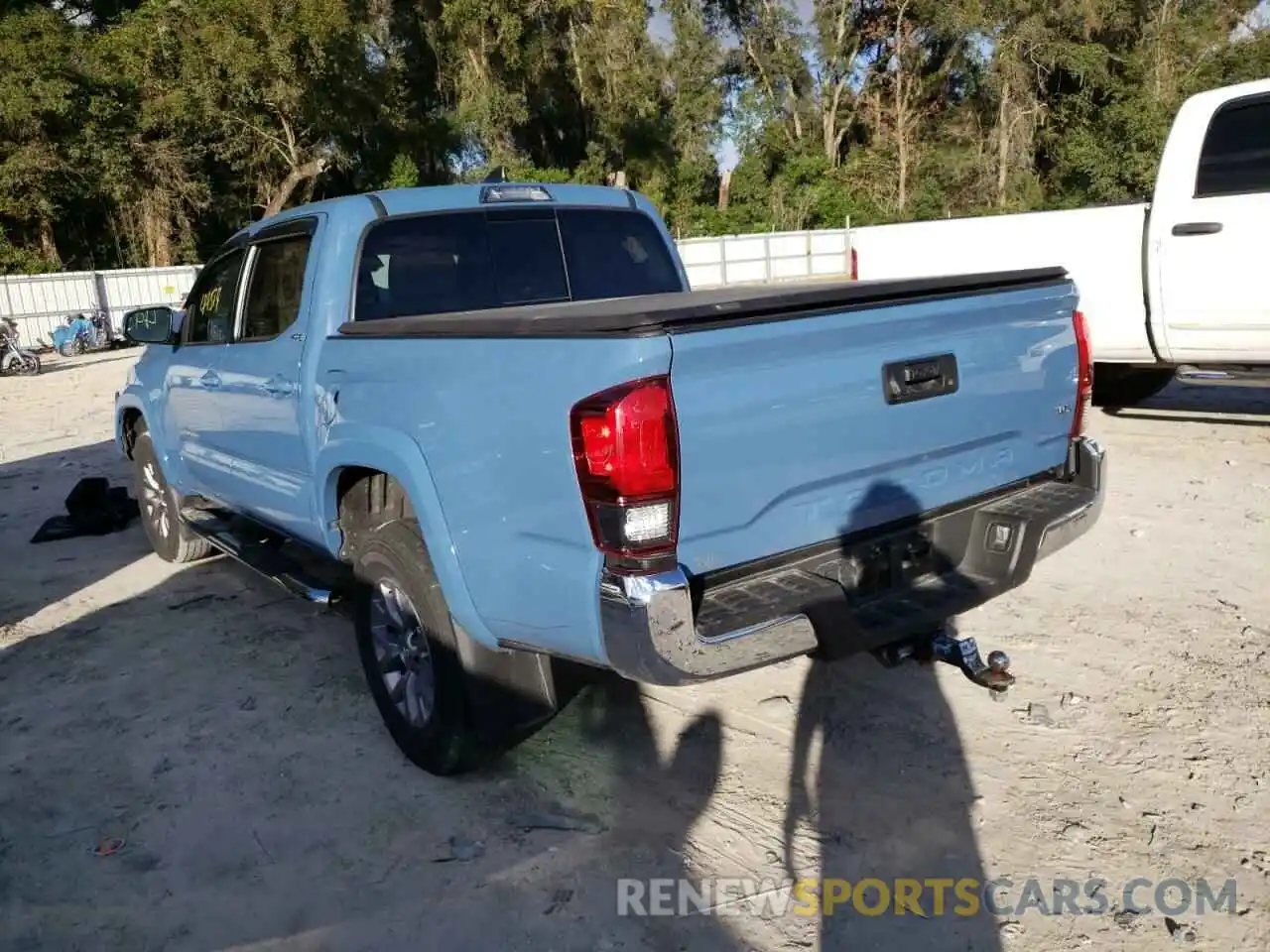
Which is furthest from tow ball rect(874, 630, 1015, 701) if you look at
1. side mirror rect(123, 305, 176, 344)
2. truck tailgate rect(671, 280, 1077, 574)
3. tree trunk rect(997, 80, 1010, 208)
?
tree trunk rect(997, 80, 1010, 208)

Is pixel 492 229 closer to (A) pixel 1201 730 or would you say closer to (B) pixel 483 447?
(B) pixel 483 447

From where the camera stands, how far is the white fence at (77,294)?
76.5 ft

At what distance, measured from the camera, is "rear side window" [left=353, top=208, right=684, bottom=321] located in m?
4.07

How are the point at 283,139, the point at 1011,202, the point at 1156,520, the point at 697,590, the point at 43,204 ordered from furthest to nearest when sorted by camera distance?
the point at 1011,202, the point at 283,139, the point at 43,204, the point at 1156,520, the point at 697,590

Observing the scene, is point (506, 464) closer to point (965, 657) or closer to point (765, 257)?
point (965, 657)

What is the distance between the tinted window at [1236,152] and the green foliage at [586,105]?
2219 centimetres

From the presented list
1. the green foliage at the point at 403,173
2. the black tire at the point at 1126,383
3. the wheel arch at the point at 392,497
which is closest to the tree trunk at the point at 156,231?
the green foliage at the point at 403,173

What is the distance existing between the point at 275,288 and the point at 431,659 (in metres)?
1.99

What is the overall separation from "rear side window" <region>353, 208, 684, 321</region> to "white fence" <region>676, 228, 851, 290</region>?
25767 millimetres

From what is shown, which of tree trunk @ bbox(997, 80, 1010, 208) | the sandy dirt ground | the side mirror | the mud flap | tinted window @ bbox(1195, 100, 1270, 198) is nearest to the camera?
the sandy dirt ground

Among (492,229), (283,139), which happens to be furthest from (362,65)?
(492,229)

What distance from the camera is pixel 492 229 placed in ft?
14.2

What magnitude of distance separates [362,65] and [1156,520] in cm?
3031

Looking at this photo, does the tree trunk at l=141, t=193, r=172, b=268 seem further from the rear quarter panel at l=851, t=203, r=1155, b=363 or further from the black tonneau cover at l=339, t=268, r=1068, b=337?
the black tonneau cover at l=339, t=268, r=1068, b=337
